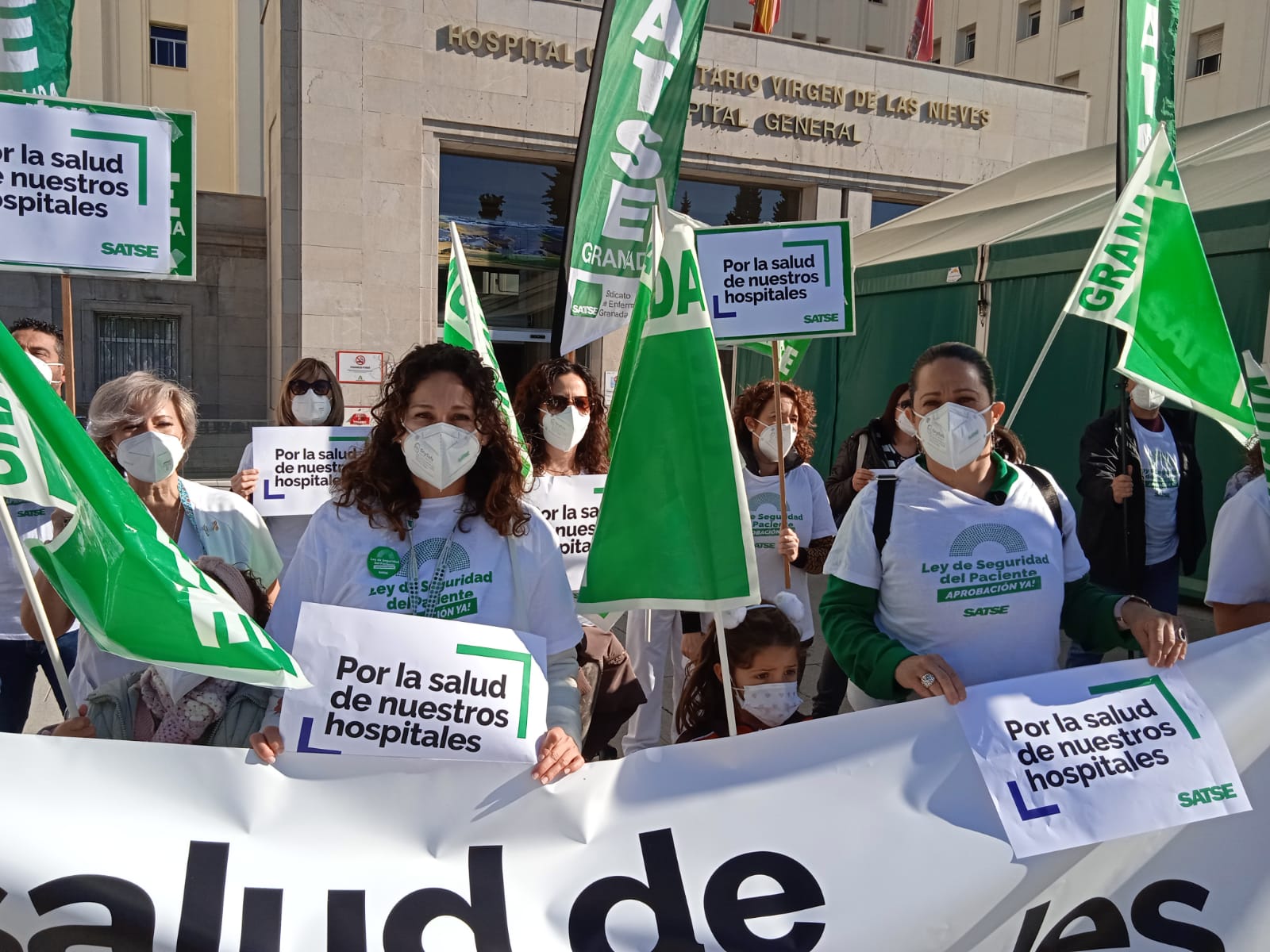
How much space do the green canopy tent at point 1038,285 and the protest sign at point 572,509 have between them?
5.29 metres

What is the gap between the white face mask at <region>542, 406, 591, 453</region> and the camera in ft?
13.3

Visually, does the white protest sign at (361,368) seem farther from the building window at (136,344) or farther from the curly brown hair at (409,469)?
the curly brown hair at (409,469)

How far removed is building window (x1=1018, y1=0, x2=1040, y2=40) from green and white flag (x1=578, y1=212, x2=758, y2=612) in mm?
40380

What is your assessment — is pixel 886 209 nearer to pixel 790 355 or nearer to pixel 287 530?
pixel 790 355

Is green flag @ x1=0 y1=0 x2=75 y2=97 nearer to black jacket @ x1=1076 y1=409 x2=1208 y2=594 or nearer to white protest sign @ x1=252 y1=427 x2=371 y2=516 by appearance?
white protest sign @ x1=252 y1=427 x2=371 y2=516

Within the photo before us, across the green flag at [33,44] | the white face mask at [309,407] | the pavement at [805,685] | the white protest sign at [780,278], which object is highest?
the green flag at [33,44]

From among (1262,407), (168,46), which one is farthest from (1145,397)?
(168,46)

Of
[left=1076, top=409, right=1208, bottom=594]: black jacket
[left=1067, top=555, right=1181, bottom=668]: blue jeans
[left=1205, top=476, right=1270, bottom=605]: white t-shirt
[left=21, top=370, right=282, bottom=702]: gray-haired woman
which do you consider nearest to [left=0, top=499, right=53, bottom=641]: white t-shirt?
[left=21, top=370, right=282, bottom=702]: gray-haired woman

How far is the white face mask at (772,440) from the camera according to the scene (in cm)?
446

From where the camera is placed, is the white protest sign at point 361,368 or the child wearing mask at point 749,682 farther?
the white protest sign at point 361,368

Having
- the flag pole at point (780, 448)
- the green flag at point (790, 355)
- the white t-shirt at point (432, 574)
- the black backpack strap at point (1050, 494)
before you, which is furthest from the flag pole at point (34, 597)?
the green flag at point (790, 355)

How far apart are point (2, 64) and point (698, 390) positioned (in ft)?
11.8

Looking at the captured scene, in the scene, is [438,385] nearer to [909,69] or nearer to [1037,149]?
[909,69]

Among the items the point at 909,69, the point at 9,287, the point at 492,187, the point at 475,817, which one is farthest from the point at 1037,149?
the point at 475,817
